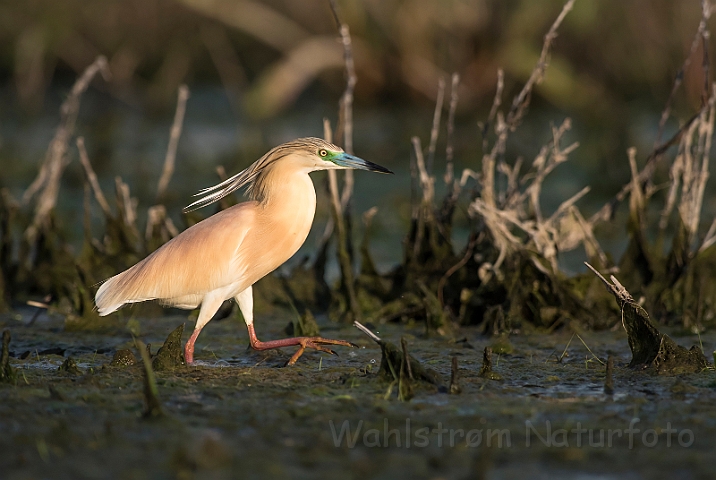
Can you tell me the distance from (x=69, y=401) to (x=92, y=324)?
193 cm

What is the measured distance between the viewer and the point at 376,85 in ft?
43.4

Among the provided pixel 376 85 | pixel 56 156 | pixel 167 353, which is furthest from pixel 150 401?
pixel 376 85

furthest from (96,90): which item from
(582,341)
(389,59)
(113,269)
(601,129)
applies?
(582,341)

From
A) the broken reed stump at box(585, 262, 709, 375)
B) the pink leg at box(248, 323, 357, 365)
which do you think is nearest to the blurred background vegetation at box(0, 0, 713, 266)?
the pink leg at box(248, 323, 357, 365)

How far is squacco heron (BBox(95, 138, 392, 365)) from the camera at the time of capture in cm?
508

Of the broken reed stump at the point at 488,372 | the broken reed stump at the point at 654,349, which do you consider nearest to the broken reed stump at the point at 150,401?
the broken reed stump at the point at 488,372

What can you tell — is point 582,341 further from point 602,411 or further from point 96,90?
point 96,90

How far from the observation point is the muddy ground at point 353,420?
344cm

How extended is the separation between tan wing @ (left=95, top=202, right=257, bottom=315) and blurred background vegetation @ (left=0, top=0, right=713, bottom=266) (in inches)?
189

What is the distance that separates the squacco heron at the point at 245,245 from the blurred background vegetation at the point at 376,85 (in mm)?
4822

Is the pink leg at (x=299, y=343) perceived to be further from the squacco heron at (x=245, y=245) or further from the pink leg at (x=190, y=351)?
the pink leg at (x=190, y=351)

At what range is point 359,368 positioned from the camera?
502 cm

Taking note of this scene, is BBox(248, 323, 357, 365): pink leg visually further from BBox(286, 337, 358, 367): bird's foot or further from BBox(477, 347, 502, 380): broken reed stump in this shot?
BBox(477, 347, 502, 380): broken reed stump

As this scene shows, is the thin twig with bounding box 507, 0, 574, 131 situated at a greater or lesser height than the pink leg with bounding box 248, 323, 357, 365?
greater
